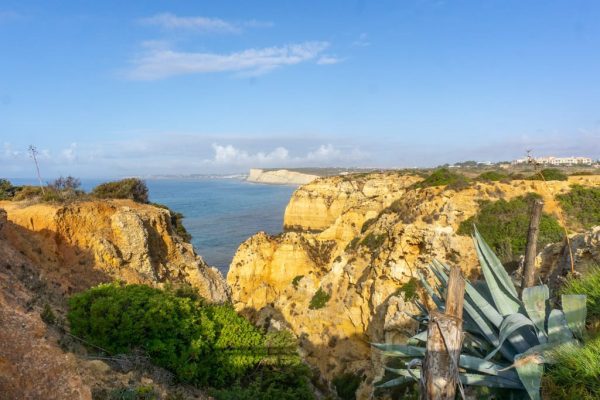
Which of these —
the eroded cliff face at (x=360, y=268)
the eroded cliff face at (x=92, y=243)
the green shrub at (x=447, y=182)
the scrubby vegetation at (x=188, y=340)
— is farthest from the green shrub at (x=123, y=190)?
the green shrub at (x=447, y=182)

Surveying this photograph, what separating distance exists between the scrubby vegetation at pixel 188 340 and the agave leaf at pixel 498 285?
6069mm

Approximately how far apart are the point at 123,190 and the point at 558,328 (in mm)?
26326

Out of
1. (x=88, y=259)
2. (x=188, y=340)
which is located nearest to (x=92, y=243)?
(x=88, y=259)

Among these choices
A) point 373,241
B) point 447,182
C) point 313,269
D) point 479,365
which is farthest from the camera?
point 313,269

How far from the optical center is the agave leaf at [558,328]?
415cm

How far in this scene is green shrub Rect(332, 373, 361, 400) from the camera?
702 inches

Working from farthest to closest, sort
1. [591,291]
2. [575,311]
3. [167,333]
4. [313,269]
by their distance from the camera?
[313,269], [167,333], [591,291], [575,311]

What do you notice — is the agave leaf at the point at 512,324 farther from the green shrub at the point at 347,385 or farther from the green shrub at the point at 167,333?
the green shrub at the point at 347,385

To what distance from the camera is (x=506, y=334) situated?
410 centimetres

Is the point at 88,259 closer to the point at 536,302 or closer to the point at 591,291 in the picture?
the point at 536,302

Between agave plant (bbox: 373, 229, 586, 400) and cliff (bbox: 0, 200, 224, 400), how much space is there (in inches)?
197

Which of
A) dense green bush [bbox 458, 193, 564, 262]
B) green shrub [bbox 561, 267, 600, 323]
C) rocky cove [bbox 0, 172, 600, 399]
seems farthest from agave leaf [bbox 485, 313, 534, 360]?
dense green bush [bbox 458, 193, 564, 262]

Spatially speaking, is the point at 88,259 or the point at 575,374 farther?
the point at 88,259

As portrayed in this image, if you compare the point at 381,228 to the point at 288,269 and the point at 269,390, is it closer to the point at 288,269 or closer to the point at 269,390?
the point at 288,269
